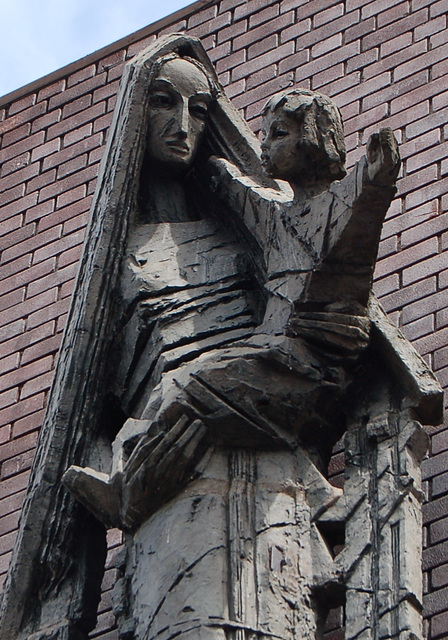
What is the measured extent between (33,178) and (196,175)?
2173 millimetres

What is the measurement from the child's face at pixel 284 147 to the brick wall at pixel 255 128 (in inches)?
43.5

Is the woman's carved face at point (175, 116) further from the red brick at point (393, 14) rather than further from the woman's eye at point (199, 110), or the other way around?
the red brick at point (393, 14)

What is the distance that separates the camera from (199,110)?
6496 millimetres

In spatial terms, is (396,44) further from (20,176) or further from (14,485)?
(14,485)

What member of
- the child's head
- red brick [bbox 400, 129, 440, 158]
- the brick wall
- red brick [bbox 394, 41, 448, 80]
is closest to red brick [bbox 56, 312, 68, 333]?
the brick wall

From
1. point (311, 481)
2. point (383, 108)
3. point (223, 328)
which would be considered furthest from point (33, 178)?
point (311, 481)

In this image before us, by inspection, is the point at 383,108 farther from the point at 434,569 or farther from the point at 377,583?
the point at 377,583

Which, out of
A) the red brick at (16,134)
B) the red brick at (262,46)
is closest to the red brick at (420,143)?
the red brick at (262,46)

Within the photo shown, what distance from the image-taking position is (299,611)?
17.4 feet

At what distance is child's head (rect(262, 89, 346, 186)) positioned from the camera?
5855 millimetres

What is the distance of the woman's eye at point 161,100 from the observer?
6449 millimetres

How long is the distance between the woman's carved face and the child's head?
563mm

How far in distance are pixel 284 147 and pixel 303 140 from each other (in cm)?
6

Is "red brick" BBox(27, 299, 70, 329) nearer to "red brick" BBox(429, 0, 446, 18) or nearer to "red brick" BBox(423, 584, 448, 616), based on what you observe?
"red brick" BBox(429, 0, 446, 18)
